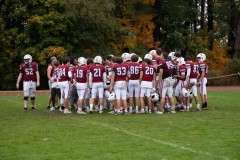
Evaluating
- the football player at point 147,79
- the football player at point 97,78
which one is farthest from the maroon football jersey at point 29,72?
the football player at point 147,79

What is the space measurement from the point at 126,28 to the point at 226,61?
449 inches

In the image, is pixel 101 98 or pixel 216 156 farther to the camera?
pixel 101 98

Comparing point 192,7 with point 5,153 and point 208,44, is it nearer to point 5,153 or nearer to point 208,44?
point 208,44

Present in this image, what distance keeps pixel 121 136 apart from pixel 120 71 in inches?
213

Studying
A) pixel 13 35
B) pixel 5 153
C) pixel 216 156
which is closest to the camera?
pixel 216 156

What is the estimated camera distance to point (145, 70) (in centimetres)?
1731

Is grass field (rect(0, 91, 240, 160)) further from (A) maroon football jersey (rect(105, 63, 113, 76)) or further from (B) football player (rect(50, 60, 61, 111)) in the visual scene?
(B) football player (rect(50, 60, 61, 111))

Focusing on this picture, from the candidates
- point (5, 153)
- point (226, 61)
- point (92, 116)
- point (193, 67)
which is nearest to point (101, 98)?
point (92, 116)

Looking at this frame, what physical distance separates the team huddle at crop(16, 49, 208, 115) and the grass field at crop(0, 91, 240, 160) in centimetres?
92

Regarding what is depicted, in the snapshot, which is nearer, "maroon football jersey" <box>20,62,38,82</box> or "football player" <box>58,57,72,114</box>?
"football player" <box>58,57,72,114</box>

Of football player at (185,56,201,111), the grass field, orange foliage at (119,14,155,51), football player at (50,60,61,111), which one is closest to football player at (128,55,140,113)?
the grass field

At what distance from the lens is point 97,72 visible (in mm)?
17750

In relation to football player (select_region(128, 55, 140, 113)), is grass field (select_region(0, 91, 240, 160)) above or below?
below

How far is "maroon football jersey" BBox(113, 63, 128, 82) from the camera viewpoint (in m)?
17.2
